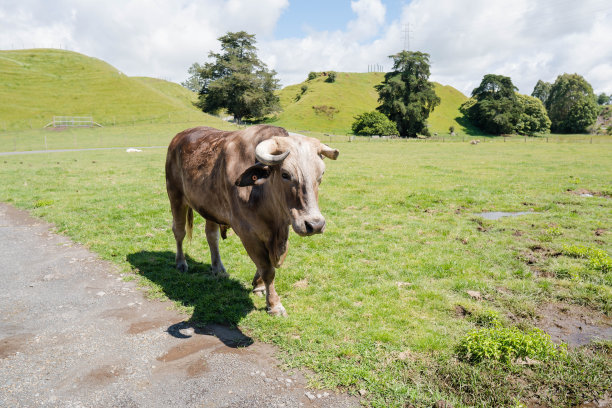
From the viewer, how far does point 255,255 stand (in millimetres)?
5324

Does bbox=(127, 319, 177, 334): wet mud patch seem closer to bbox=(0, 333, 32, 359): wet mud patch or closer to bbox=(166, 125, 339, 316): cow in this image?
bbox=(0, 333, 32, 359): wet mud patch

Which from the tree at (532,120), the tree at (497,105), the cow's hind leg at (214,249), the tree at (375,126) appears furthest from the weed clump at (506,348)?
the tree at (532,120)

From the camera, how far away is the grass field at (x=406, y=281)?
4.01 meters

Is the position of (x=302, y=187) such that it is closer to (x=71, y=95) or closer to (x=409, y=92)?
(x=409, y=92)

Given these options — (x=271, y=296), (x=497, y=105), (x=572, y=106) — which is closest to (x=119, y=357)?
(x=271, y=296)

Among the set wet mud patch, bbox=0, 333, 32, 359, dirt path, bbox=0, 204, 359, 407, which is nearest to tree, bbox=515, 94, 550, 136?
dirt path, bbox=0, 204, 359, 407

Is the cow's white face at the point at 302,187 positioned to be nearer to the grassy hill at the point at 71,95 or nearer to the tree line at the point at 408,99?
the grassy hill at the point at 71,95

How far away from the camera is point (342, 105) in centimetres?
10769

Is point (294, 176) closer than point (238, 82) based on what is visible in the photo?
Yes

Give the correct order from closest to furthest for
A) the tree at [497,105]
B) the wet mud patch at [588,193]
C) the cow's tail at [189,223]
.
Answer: the cow's tail at [189,223], the wet mud patch at [588,193], the tree at [497,105]

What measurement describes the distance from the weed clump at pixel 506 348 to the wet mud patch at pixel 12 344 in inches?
218

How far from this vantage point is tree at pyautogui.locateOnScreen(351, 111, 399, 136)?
7512cm

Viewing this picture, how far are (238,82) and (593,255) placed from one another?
80.3 metres

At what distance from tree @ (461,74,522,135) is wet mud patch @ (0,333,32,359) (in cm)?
10001
